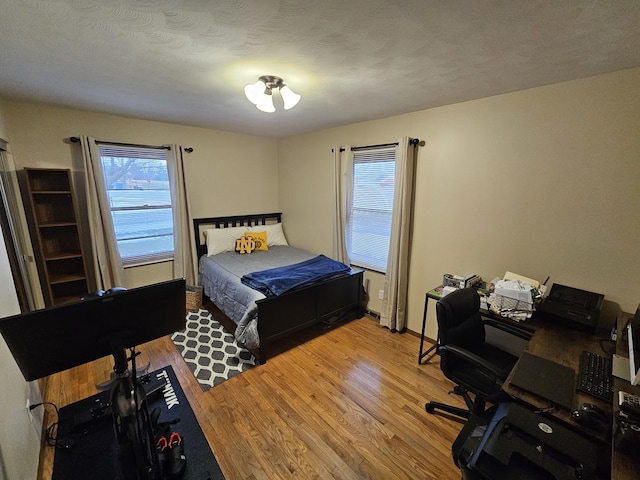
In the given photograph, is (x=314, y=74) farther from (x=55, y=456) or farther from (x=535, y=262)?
(x=55, y=456)

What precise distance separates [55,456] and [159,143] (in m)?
3.04

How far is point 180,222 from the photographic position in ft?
11.2

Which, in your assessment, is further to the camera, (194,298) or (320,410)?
(194,298)

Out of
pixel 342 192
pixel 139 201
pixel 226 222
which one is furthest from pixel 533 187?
pixel 139 201

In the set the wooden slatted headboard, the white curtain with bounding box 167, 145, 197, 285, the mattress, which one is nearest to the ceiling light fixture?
the mattress

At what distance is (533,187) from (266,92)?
2112 millimetres

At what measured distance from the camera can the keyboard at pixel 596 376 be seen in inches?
46.5

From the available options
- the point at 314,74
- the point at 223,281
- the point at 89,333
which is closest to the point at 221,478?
the point at 89,333

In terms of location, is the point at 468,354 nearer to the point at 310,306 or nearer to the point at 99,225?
the point at 310,306

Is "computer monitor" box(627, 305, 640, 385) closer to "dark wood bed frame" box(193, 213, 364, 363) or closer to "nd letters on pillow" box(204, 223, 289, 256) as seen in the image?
"dark wood bed frame" box(193, 213, 364, 363)

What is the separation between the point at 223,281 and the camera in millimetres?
2930

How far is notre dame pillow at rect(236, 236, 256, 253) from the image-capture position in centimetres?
372

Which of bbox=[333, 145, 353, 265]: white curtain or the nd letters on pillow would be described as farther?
the nd letters on pillow

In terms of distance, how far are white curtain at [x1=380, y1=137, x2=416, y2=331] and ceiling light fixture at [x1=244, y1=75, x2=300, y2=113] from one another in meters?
1.29
